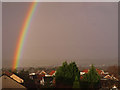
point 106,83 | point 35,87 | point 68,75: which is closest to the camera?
point 35,87

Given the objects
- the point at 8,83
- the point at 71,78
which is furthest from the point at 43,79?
the point at 8,83

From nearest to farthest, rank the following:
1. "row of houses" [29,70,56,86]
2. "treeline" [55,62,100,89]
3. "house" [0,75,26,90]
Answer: "house" [0,75,26,90]
"treeline" [55,62,100,89]
"row of houses" [29,70,56,86]

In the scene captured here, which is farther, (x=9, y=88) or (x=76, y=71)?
(x=76, y=71)

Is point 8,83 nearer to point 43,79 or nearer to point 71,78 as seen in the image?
point 71,78

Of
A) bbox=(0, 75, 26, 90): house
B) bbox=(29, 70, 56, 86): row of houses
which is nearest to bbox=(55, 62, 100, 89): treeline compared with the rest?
bbox=(29, 70, 56, 86): row of houses

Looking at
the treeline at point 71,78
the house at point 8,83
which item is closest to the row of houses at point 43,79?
the treeline at point 71,78

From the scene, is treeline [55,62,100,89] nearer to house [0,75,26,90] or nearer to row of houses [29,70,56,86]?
row of houses [29,70,56,86]

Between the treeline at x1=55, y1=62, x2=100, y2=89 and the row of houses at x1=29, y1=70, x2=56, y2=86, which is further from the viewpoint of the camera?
the row of houses at x1=29, y1=70, x2=56, y2=86

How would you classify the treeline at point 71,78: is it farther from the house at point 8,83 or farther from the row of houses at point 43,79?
the house at point 8,83

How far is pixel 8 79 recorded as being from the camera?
404 centimetres

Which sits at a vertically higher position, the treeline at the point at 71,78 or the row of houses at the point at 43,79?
the treeline at the point at 71,78

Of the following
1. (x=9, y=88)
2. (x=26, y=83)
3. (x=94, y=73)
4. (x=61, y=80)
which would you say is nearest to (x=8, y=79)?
(x=9, y=88)

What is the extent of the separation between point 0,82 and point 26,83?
29.3 inches

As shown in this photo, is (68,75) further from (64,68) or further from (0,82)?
(0,82)
